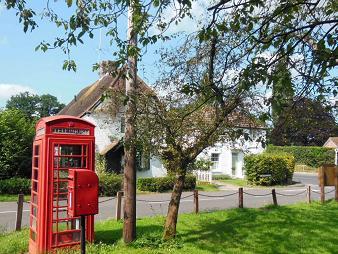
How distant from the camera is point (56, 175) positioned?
361 inches

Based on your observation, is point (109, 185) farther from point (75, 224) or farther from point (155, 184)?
point (75, 224)

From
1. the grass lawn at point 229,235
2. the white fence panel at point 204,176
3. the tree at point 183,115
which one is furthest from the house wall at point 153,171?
the tree at point 183,115

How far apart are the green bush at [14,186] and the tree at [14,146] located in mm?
1719

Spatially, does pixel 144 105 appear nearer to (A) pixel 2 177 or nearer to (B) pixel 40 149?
(B) pixel 40 149

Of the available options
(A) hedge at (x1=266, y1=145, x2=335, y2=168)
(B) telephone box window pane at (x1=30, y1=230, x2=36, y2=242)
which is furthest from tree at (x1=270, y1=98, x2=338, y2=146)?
(A) hedge at (x1=266, y1=145, x2=335, y2=168)

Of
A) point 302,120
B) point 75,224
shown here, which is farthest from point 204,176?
point 302,120

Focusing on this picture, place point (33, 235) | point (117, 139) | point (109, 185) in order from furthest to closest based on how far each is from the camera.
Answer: point (109, 185), point (117, 139), point (33, 235)

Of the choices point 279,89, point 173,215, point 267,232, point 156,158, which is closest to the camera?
point 279,89

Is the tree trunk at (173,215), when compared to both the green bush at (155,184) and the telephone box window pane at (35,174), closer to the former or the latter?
the telephone box window pane at (35,174)

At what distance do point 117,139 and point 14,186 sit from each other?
11.4 metres

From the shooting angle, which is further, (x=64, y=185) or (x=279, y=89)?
(x=64, y=185)

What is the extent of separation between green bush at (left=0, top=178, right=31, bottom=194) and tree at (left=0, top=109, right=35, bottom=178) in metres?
1.72

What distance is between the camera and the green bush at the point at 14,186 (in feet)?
75.8

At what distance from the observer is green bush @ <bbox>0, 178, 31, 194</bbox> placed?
23109 mm
